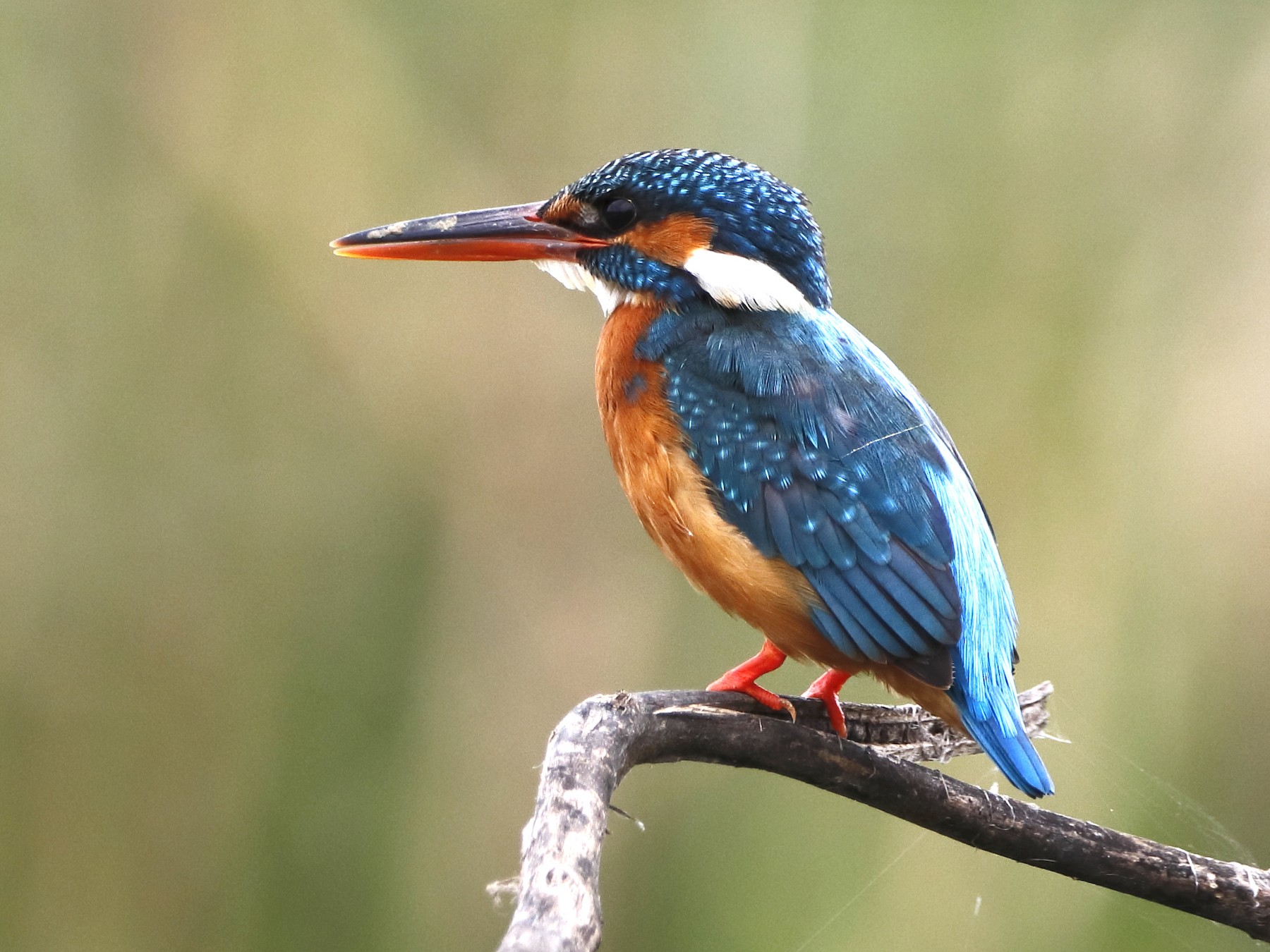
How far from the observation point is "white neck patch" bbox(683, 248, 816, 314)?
1873 mm

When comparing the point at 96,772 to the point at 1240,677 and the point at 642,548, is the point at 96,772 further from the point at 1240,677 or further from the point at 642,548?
the point at 1240,677

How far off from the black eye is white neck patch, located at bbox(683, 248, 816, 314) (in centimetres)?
12

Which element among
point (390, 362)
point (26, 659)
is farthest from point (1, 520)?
point (390, 362)

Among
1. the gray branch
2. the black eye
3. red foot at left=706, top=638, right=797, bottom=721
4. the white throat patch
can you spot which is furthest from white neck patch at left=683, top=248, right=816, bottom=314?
the gray branch

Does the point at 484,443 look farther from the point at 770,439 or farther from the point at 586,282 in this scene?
the point at 770,439

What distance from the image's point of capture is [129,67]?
2.39 m

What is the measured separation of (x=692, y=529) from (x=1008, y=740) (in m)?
0.46

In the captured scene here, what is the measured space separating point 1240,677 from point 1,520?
84.8 inches

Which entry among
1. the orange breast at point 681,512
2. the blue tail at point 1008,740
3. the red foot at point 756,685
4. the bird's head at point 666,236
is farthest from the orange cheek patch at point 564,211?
the blue tail at point 1008,740

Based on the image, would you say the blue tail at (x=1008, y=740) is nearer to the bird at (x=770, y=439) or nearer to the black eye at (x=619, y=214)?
the bird at (x=770, y=439)

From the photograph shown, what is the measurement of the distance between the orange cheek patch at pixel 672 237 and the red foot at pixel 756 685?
560 millimetres

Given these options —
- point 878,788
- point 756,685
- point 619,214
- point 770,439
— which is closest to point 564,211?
point 619,214

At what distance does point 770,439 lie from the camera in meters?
1.72

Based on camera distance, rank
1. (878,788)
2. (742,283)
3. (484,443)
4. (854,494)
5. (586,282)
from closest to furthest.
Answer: (878,788) < (854,494) < (742,283) < (586,282) < (484,443)
